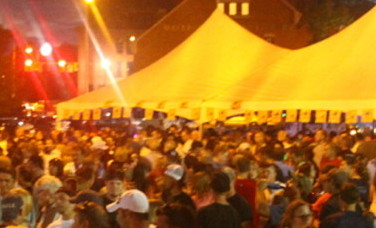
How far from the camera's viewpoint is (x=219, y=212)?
7148 mm

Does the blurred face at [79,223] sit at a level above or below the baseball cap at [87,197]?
above

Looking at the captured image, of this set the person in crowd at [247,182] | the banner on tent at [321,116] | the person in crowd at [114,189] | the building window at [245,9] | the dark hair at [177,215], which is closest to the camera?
the dark hair at [177,215]

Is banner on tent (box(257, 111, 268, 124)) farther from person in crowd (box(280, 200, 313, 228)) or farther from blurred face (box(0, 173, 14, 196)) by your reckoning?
person in crowd (box(280, 200, 313, 228))

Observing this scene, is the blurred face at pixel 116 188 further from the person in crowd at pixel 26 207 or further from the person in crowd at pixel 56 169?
the person in crowd at pixel 56 169

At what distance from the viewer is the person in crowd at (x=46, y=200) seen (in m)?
7.22

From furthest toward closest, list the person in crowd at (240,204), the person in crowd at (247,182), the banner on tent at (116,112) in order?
1. the banner on tent at (116,112)
2. the person in crowd at (247,182)
3. the person in crowd at (240,204)

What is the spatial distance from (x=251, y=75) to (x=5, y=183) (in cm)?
944

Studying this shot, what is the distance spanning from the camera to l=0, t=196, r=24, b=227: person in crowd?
6.06m

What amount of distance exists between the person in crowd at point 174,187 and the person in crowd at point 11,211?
6.12 feet

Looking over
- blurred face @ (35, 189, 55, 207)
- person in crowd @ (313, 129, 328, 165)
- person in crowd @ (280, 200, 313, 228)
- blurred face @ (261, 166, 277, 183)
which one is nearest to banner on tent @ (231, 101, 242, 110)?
person in crowd @ (313, 129, 328, 165)

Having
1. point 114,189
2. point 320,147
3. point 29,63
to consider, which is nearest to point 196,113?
point 320,147

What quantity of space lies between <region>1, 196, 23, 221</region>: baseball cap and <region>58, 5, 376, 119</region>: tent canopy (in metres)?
8.00

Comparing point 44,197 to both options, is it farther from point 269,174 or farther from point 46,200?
point 269,174

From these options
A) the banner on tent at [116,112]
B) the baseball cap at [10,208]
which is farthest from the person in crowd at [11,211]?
the banner on tent at [116,112]
